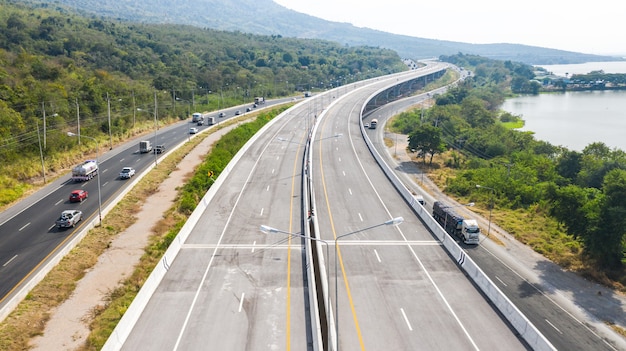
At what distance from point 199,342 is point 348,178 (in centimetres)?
3918

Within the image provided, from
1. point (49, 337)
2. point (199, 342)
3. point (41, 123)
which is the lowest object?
point (49, 337)

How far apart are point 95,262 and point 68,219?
7.99 meters

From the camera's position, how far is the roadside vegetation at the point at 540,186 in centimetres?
4062

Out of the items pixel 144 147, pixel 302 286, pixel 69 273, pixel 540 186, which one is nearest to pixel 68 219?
pixel 69 273

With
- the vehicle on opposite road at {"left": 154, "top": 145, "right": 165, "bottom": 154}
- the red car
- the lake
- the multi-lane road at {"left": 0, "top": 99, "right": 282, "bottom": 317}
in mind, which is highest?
the lake

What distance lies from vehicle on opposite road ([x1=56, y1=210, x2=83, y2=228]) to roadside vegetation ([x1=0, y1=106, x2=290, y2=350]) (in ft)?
7.26

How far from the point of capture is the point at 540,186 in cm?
6419

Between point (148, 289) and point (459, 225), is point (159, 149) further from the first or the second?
point (459, 225)

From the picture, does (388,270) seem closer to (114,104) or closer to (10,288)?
(10,288)

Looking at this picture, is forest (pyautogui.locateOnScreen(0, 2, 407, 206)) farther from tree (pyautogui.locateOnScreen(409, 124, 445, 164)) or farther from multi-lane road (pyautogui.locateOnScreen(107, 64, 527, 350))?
tree (pyautogui.locateOnScreen(409, 124, 445, 164))

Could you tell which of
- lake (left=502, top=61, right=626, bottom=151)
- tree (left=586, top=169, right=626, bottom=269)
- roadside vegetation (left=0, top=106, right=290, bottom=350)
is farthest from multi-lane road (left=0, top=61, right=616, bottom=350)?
lake (left=502, top=61, right=626, bottom=151)

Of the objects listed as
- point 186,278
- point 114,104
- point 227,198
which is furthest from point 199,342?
point 114,104

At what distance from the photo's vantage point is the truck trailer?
45844mm

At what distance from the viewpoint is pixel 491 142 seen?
310 feet
